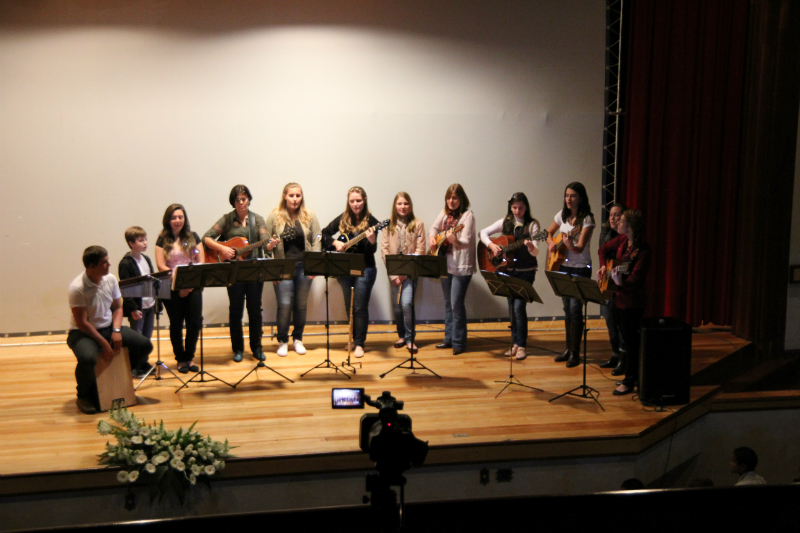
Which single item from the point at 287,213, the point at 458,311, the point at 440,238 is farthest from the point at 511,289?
the point at 287,213

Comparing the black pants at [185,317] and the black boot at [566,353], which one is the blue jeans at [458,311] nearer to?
the black boot at [566,353]

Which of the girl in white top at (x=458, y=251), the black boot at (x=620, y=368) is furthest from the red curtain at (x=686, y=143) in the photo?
the girl in white top at (x=458, y=251)

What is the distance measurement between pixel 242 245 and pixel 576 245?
300 cm

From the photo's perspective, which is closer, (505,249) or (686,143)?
(505,249)

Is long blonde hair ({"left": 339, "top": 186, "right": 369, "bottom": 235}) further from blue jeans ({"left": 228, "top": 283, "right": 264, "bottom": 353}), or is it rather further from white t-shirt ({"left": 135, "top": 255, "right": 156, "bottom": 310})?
white t-shirt ({"left": 135, "top": 255, "right": 156, "bottom": 310})

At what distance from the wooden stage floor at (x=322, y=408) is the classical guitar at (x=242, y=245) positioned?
966 millimetres

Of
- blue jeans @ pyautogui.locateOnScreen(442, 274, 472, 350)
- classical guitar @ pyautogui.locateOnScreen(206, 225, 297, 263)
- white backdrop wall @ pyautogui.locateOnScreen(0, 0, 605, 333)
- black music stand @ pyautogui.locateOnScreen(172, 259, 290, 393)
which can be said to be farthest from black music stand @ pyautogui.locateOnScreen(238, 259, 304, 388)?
white backdrop wall @ pyautogui.locateOnScreen(0, 0, 605, 333)

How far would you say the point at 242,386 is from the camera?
227 inches

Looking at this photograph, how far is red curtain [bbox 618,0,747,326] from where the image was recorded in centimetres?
742

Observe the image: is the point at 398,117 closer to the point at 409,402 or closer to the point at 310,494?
the point at 409,402

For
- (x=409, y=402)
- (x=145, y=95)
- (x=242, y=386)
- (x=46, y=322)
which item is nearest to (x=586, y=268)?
(x=409, y=402)

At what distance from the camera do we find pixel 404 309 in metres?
6.82

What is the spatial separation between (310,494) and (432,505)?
3.20 meters

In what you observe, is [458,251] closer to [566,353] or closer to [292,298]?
[566,353]
